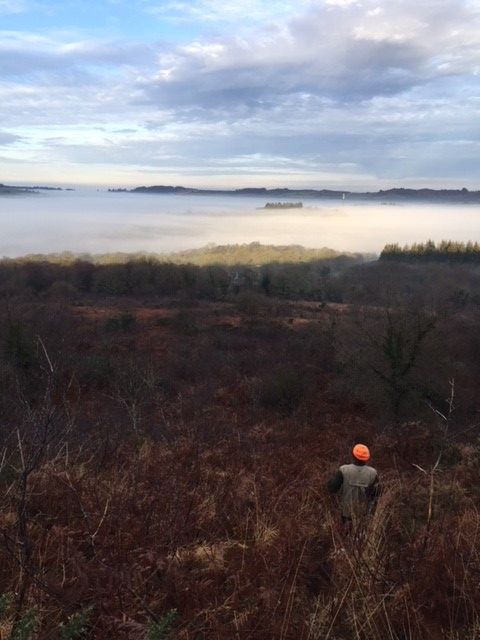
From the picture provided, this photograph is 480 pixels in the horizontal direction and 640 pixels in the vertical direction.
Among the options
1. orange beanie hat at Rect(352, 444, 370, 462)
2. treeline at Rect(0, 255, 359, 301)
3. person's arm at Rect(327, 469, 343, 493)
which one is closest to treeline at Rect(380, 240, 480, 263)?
treeline at Rect(0, 255, 359, 301)

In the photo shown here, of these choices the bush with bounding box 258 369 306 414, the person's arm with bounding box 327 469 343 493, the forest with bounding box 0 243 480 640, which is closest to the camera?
the forest with bounding box 0 243 480 640

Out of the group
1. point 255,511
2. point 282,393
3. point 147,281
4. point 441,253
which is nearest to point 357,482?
point 255,511

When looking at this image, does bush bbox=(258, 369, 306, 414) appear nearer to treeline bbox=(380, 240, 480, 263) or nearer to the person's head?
the person's head

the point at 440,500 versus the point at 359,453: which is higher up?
the point at 359,453

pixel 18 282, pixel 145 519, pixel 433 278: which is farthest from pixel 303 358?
pixel 433 278

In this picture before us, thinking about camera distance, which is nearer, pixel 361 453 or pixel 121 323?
pixel 361 453

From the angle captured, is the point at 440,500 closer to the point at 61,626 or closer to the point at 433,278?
the point at 61,626

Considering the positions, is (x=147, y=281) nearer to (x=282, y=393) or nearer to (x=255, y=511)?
(x=282, y=393)

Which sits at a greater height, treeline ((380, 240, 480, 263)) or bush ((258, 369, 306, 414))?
treeline ((380, 240, 480, 263))

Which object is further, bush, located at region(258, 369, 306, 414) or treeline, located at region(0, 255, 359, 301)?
treeline, located at region(0, 255, 359, 301)

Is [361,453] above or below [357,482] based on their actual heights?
above

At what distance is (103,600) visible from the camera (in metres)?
2.36

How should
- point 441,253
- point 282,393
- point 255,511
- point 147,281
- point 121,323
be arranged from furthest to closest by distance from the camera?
point 441,253 → point 147,281 → point 121,323 → point 282,393 → point 255,511

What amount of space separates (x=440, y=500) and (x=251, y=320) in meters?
41.6
